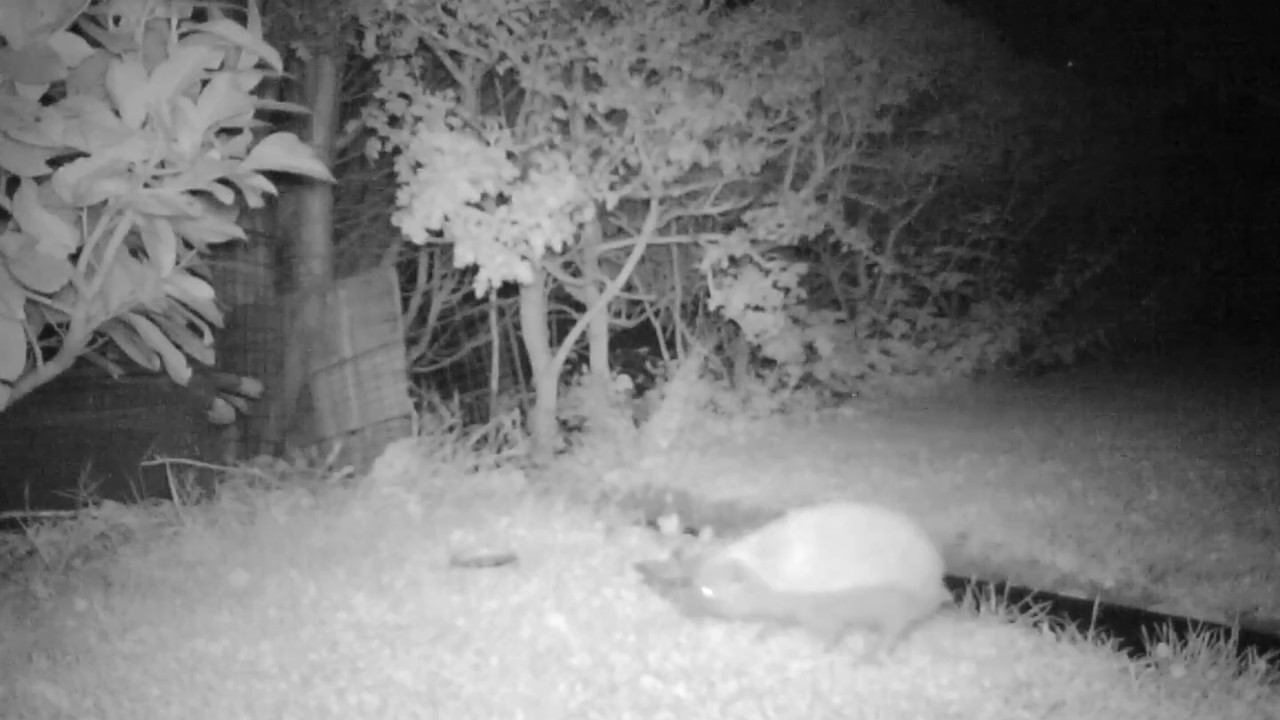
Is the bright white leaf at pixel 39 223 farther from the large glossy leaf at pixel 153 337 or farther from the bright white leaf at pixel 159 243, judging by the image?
the large glossy leaf at pixel 153 337

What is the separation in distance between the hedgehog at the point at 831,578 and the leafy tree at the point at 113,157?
2.30 metres

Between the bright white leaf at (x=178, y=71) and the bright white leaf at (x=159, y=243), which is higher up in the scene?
the bright white leaf at (x=178, y=71)

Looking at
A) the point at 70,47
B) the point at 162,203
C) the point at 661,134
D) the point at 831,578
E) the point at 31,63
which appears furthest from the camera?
the point at 661,134

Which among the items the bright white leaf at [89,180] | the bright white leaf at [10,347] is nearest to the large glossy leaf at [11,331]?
the bright white leaf at [10,347]

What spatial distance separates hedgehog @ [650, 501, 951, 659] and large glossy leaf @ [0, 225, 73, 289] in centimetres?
265

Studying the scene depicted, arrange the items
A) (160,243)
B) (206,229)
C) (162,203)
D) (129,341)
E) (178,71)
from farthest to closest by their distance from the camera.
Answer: (129,341)
(206,229)
(160,243)
(162,203)
(178,71)

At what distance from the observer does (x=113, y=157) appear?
9.68 feet

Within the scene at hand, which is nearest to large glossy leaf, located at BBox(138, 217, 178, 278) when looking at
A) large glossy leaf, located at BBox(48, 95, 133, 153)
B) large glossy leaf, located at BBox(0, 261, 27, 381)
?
large glossy leaf, located at BBox(48, 95, 133, 153)

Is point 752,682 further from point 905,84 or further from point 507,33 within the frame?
point 905,84

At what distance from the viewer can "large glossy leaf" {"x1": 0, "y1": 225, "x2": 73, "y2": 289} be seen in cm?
291

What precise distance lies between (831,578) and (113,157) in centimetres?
292

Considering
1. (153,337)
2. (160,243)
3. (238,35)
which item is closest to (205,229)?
(160,243)

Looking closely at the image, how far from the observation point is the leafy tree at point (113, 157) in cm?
287

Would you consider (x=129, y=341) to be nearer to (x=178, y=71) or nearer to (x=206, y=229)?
(x=206, y=229)
